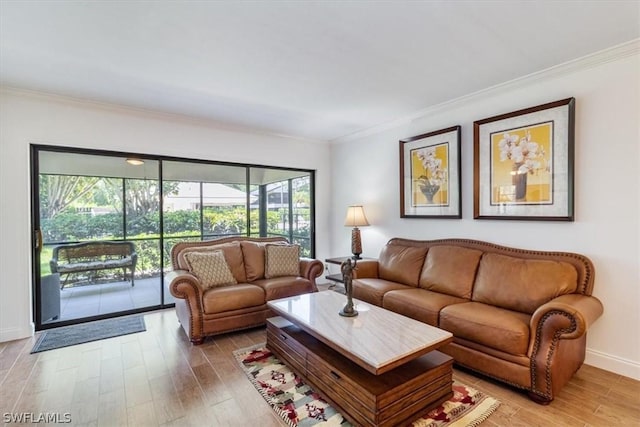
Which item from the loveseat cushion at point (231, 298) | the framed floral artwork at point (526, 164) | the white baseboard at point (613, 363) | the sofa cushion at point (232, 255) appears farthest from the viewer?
the sofa cushion at point (232, 255)

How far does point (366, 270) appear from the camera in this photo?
3.78 metres

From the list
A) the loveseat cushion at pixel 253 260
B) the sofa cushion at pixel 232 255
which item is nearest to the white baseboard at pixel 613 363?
the loveseat cushion at pixel 253 260

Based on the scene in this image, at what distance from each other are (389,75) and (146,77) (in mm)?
2257

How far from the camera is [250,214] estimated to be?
15.7 ft

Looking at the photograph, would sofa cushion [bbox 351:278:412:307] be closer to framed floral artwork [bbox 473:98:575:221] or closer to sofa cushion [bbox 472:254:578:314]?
sofa cushion [bbox 472:254:578:314]

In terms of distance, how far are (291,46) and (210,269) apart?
238cm

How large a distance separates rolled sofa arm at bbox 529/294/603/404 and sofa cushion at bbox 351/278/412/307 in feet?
4.53

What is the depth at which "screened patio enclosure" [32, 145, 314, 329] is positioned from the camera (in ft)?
11.3

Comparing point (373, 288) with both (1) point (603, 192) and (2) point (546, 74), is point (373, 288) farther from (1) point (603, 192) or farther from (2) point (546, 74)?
(2) point (546, 74)

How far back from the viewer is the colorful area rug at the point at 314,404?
1.86m

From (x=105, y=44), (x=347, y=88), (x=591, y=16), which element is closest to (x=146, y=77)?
(x=105, y=44)

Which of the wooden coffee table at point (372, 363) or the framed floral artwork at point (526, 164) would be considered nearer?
the wooden coffee table at point (372, 363)

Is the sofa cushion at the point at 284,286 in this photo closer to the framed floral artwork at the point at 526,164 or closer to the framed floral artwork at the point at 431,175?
the framed floral artwork at the point at 431,175

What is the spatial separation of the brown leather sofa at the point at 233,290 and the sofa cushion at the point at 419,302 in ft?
3.65
